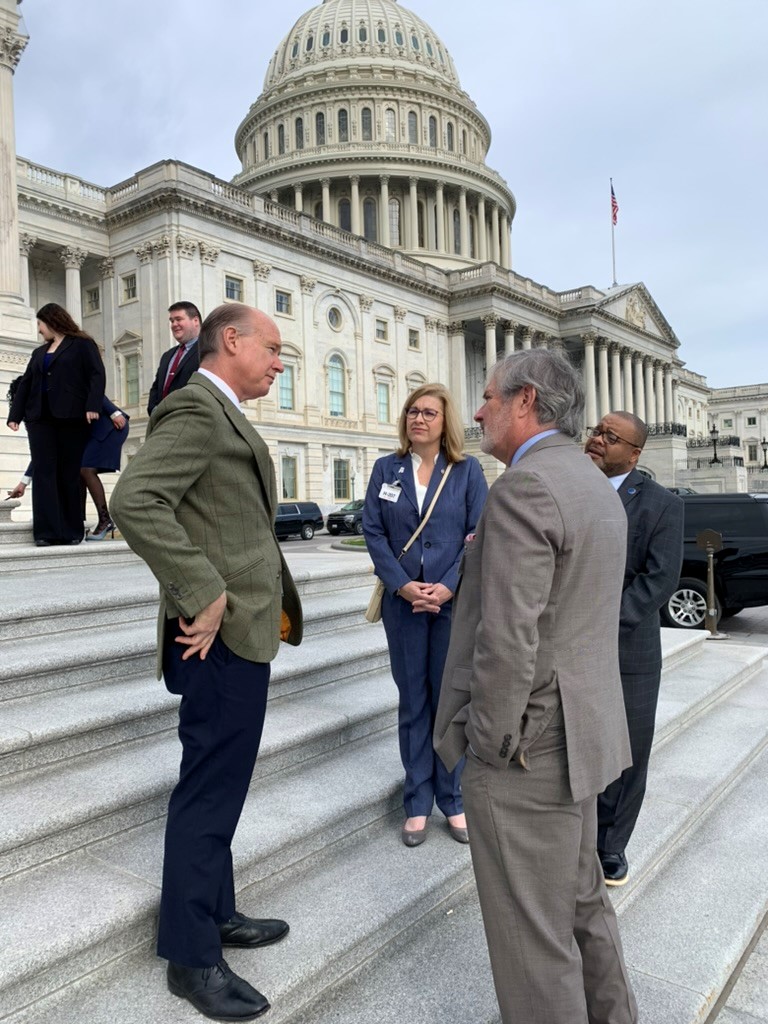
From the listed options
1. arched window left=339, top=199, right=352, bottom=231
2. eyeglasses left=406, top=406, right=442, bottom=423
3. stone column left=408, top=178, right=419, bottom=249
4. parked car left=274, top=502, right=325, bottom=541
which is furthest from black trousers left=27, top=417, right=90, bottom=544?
arched window left=339, top=199, right=352, bottom=231

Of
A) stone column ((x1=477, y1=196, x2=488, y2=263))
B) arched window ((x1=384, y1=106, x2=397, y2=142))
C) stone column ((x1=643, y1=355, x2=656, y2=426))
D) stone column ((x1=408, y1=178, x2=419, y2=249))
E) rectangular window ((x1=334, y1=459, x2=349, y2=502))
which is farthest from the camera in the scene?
stone column ((x1=643, y1=355, x2=656, y2=426))

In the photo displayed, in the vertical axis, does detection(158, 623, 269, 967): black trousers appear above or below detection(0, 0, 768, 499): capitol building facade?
below

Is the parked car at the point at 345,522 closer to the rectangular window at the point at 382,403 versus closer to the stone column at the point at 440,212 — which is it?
the rectangular window at the point at 382,403

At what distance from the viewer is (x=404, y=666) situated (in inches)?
154

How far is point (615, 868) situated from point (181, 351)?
5200mm

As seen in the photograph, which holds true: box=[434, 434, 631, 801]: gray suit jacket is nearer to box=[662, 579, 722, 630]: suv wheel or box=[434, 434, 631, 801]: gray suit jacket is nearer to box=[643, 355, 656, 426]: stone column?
box=[662, 579, 722, 630]: suv wheel

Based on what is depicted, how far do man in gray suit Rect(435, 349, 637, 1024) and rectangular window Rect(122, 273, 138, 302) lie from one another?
41.8 meters

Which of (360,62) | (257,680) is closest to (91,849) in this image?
(257,680)

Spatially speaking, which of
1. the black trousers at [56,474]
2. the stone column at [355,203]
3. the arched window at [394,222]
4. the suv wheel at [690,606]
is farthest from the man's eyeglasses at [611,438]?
the arched window at [394,222]

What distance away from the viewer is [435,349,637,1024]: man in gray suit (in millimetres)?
2076

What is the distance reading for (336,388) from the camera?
48.2 metres

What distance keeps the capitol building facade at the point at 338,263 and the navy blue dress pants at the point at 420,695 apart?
31.6ft

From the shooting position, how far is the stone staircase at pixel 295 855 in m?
2.59

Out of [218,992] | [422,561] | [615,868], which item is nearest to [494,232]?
[422,561]
